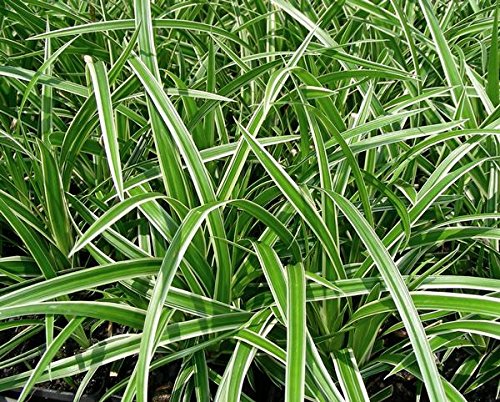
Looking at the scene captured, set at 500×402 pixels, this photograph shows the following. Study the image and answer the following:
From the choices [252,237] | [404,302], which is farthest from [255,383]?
[404,302]

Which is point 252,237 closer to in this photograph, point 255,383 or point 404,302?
point 255,383

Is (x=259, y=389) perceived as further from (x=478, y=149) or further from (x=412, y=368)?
(x=478, y=149)

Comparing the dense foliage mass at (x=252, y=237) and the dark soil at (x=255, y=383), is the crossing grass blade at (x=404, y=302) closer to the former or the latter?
the dense foliage mass at (x=252, y=237)

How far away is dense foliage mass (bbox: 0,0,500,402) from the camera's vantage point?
0.94 metres

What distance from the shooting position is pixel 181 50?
59.4 inches

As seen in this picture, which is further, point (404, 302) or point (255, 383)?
point (255, 383)

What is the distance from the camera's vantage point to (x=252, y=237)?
1.23 meters

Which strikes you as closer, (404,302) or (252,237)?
(404,302)

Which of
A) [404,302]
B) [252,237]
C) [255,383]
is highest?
[252,237]

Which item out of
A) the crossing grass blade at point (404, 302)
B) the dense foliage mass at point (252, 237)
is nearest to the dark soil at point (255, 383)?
the dense foliage mass at point (252, 237)

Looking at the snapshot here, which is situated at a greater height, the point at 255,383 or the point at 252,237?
the point at 252,237

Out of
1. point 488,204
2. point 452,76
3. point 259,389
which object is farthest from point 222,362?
point 452,76

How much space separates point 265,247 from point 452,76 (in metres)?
0.54

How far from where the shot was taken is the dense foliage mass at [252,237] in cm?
94
